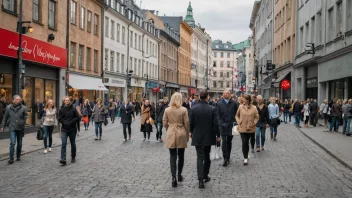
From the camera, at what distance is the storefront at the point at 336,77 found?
81.1 feet

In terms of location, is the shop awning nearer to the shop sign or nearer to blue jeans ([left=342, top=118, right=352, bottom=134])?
the shop sign

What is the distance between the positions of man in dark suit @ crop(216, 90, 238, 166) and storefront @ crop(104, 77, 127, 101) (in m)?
29.4

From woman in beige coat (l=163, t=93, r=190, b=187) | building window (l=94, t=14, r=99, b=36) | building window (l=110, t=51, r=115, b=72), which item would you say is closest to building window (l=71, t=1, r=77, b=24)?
building window (l=94, t=14, r=99, b=36)

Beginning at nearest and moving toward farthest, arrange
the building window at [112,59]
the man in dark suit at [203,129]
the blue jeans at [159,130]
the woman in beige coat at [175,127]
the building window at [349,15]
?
1. the woman in beige coat at [175,127]
2. the man in dark suit at [203,129]
3. the blue jeans at [159,130]
4. the building window at [349,15]
5. the building window at [112,59]

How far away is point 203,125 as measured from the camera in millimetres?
9039

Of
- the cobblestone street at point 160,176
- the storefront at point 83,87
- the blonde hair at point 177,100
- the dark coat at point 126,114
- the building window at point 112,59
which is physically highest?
the building window at point 112,59

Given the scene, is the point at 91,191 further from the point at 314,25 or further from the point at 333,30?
the point at 314,25

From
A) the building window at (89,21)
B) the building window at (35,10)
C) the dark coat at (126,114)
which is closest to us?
the dark coat at (126,114)

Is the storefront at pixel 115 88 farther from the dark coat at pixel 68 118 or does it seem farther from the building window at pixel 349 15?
the dark coat at pixel 68 118

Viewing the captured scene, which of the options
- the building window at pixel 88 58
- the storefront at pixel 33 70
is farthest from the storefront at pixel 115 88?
the storefront at pixel 33 70

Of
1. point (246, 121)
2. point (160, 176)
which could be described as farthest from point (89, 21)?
point (160, 176)

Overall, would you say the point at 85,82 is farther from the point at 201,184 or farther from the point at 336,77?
the point at 201,184

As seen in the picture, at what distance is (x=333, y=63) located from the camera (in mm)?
27469

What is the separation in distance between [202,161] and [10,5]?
15.5 meters
